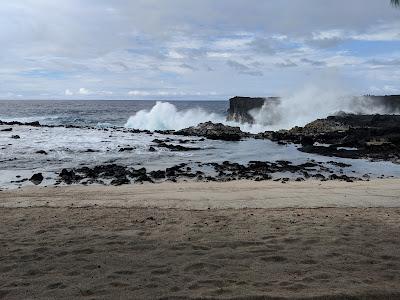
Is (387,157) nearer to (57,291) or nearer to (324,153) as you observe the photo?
(324,153)

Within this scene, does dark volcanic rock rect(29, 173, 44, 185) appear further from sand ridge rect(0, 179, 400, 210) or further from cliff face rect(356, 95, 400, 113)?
cliff face rect(356, 95, 400, 113)

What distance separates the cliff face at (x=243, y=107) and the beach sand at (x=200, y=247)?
39.3m

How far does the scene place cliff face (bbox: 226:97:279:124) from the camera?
1962 inches

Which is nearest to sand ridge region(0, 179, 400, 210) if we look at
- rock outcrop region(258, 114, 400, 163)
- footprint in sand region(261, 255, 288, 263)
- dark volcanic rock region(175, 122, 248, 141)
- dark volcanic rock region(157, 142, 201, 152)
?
footprint in sand region(261, 255, 288, 263)

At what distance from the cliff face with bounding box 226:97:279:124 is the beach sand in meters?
39.3

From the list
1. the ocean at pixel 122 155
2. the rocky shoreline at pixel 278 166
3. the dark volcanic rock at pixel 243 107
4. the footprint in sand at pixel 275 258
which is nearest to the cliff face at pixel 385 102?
the dark volcanic rock at pixel 243 107

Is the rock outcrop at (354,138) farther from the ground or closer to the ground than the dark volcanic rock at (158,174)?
farther from the ground

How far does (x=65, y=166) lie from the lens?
17938mm

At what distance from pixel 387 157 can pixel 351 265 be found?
1608 cm

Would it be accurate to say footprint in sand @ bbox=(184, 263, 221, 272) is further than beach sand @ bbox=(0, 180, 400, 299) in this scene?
Yes

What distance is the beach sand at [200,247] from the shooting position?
4926mm

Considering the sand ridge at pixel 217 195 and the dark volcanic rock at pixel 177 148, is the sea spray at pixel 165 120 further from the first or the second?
the sand ridge at pixel 217 195

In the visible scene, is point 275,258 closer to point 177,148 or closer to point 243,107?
point 177,148

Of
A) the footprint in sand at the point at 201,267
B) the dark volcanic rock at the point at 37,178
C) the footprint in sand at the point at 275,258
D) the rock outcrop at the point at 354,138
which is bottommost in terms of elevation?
the dark volcanic rock at the point at 37,178
